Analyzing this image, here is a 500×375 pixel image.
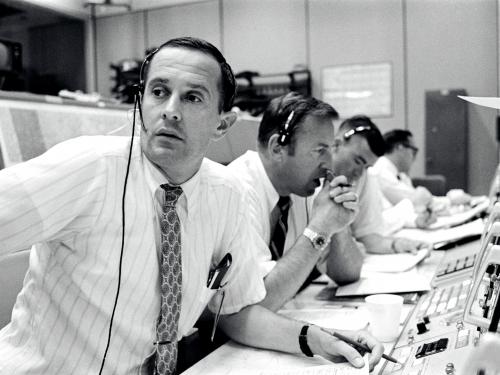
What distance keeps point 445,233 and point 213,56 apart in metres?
1.77

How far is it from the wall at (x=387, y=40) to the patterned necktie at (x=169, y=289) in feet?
17.5

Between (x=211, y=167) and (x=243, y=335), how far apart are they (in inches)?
15.4

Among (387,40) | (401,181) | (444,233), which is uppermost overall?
(387,40)

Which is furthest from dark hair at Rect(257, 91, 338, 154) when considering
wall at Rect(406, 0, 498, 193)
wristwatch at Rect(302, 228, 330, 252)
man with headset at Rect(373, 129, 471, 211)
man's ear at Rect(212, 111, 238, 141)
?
wall at Rect(406, 0, 498, 193)

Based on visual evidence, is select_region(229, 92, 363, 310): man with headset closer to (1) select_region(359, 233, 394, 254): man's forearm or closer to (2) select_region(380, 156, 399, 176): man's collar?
(1) select_region(359, 233, 394, 254): man's forearm

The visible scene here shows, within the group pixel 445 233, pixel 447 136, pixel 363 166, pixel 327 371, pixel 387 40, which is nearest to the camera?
pixel 327 371

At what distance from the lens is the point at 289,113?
162 centimetres

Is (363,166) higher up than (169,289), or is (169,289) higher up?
(363,166)

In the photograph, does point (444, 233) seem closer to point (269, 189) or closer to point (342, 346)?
point (269, 189)

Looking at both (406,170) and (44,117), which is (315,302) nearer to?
(44,117)

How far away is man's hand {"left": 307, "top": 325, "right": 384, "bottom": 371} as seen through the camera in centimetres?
95

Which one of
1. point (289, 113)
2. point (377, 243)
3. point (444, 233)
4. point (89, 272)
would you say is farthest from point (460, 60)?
point (89, 272)

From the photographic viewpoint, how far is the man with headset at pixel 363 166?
2174mm

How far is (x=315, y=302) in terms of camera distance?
147cm
